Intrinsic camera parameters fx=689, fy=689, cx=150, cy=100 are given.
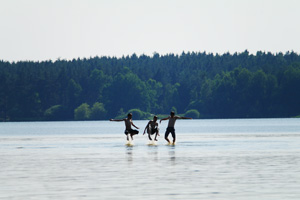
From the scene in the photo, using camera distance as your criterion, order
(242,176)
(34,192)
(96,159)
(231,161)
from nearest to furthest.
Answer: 1. (34,192)
2. (242,176)
3. (231,161)
4. (96,159)

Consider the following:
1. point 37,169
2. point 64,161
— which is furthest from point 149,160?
point 37,169

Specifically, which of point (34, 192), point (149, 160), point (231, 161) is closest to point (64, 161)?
point (149, 160)

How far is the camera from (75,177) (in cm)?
1998

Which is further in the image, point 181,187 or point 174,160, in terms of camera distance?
point 174,160

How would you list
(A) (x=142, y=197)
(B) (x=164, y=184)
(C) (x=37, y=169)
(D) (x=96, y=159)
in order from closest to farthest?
(A) (x=142, y=197) < (B) (x=164, y=184) < (C) (x=37, y=169) < (D) (x=96, y=159)

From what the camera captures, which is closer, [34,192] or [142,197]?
[142,197]

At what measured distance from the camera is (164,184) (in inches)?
703

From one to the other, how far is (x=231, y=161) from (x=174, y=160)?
232cm

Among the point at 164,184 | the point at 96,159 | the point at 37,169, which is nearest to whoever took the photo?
the point at 164,184

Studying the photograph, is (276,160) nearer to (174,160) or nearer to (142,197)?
(174,160)

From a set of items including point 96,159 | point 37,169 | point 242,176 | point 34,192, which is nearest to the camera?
point 34,192

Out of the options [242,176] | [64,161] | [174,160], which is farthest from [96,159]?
[242,176]

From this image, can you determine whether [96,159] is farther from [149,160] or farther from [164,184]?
[164,184]

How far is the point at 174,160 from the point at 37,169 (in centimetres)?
581
